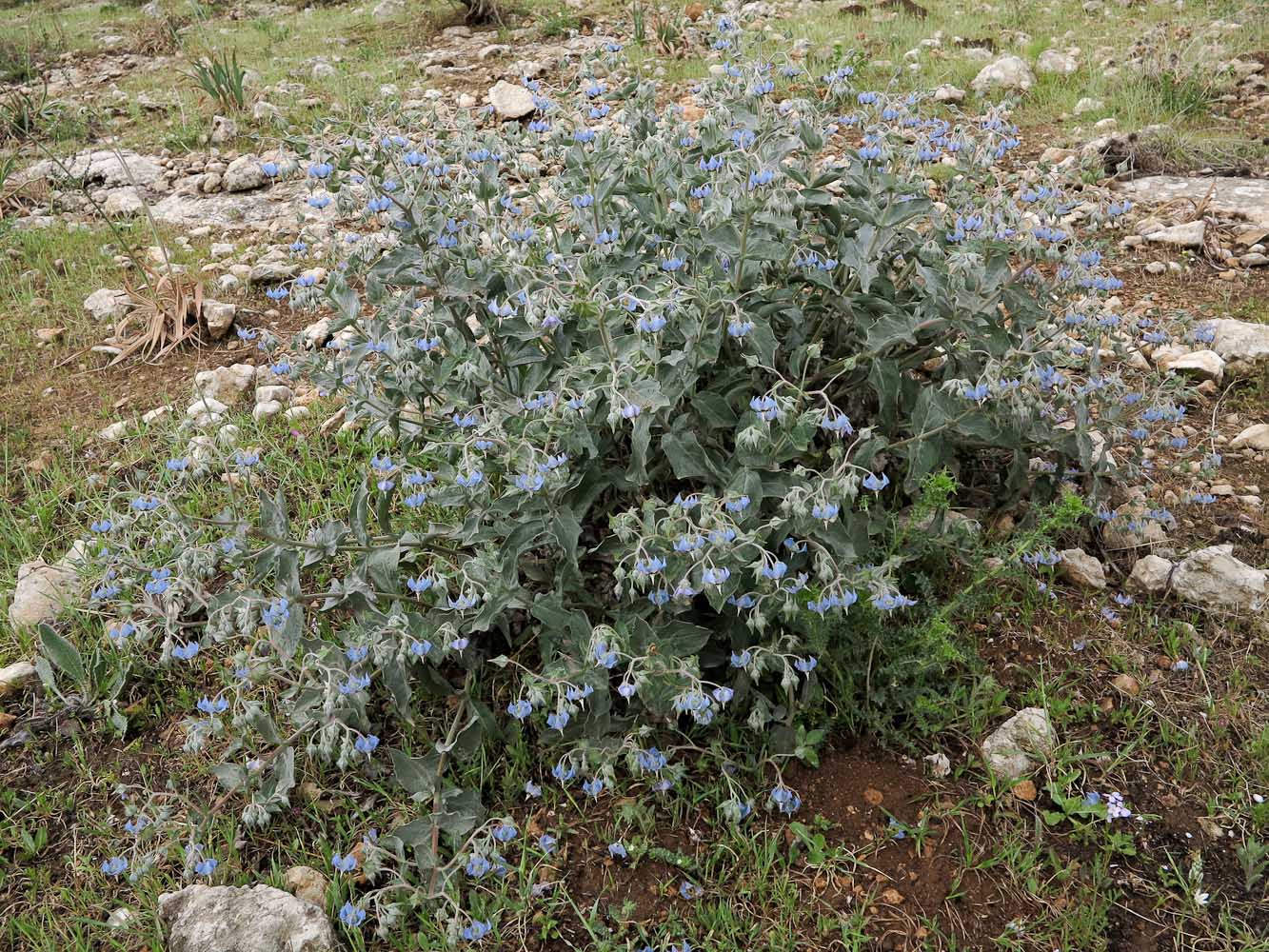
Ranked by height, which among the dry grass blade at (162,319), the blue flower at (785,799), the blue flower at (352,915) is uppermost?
the dry grass blade at (162,319)

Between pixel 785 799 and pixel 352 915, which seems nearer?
pixel 352 915

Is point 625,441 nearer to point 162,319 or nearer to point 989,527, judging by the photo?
point 989,527

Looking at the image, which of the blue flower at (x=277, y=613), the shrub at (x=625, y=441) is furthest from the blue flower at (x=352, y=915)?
the blue flower at (x=277, y=613)

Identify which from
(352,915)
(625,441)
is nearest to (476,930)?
(352,915)

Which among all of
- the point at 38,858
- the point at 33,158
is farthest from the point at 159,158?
the point at 38,858

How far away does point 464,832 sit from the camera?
7.35 ft

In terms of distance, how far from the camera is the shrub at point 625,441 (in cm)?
215

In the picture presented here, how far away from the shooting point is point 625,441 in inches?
100

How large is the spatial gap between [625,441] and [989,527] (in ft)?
Result: 3.67

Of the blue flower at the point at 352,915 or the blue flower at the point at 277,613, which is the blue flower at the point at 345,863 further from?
the blue flower at the point at 277,613

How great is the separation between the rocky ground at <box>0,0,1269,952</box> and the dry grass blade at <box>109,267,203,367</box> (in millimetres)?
18

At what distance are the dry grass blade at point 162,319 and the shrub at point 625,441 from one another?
174 centimetres

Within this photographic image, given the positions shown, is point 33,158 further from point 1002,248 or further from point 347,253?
point 1002,248

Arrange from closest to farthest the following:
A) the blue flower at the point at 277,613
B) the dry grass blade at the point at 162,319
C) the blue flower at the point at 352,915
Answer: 1. the blue flower at the point at 352,915
2. the blue flower at the point at 277,613
3. the dry grass blade at the point at 162,319
